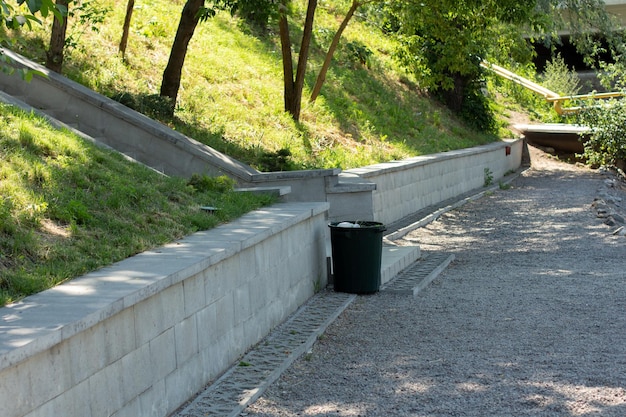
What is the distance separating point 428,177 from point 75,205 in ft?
39.8

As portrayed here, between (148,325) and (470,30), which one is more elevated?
(470,30)

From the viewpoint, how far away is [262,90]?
A: 61.3ft

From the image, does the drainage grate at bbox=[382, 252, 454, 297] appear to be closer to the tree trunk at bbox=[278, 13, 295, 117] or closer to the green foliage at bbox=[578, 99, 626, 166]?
the tree trunk at bbox=[278, 13, 295, 117]

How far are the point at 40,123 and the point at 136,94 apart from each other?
488 centimetres

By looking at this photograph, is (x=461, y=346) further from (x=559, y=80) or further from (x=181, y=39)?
(x=559, y=80)

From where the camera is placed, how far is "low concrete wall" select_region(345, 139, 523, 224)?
15.6 metres

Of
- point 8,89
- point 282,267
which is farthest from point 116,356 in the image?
point 8,89

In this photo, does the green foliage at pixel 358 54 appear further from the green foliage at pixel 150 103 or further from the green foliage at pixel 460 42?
the green foliage at pixel 150 103

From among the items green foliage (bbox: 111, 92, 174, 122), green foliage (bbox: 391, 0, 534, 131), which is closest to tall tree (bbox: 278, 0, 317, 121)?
green foliage (bbox: 391, 0, 534, 131)

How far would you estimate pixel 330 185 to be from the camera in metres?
12.9

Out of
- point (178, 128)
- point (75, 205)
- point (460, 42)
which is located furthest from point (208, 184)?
point (460, 42)

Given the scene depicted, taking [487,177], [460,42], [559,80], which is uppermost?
[460,42]

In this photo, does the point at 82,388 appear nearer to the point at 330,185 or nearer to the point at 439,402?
the point at 439,402

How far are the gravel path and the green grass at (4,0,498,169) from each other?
3.94 metres
